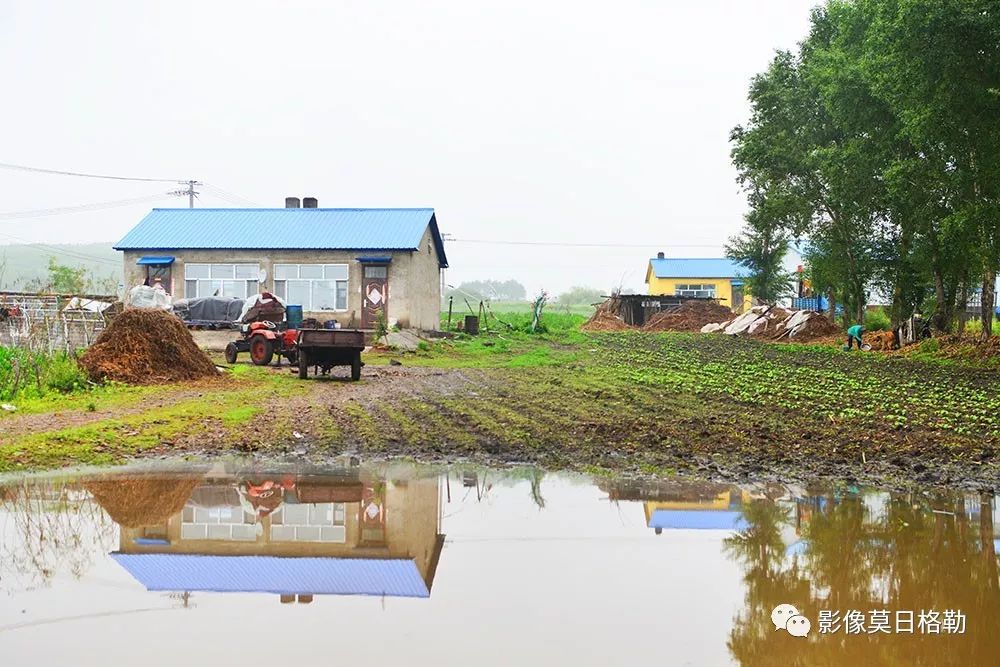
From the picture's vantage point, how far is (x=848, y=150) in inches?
1249

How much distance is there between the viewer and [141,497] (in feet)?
27.4

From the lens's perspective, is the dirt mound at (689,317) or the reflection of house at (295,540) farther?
the dirt mound at (689,317)

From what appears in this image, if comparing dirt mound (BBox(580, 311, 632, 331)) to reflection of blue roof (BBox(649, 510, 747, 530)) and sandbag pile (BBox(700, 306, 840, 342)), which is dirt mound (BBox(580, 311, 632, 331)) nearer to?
sandbag pile (BBox(700, 306, 840, 342))

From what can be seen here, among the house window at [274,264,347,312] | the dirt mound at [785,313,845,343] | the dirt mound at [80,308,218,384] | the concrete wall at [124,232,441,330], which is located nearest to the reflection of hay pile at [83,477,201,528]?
the dirt mound at [80,308,218,384]

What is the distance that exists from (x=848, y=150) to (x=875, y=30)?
7.06 metres

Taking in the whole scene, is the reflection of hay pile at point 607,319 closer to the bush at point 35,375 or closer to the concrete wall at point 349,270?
the concrete wall at point 349,270

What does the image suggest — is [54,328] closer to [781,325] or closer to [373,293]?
[373,293]

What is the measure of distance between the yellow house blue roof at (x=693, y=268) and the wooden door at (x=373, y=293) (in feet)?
143

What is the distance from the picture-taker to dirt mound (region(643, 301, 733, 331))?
190 ft

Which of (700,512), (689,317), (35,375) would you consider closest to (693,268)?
(689,317)

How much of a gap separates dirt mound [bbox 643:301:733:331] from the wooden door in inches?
989

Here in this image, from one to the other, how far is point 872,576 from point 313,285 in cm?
3371

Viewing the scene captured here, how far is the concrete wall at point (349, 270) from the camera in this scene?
37.1m

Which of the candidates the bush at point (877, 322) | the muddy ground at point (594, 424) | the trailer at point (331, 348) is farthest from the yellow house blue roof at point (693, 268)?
the trailer at point (331, 348)
